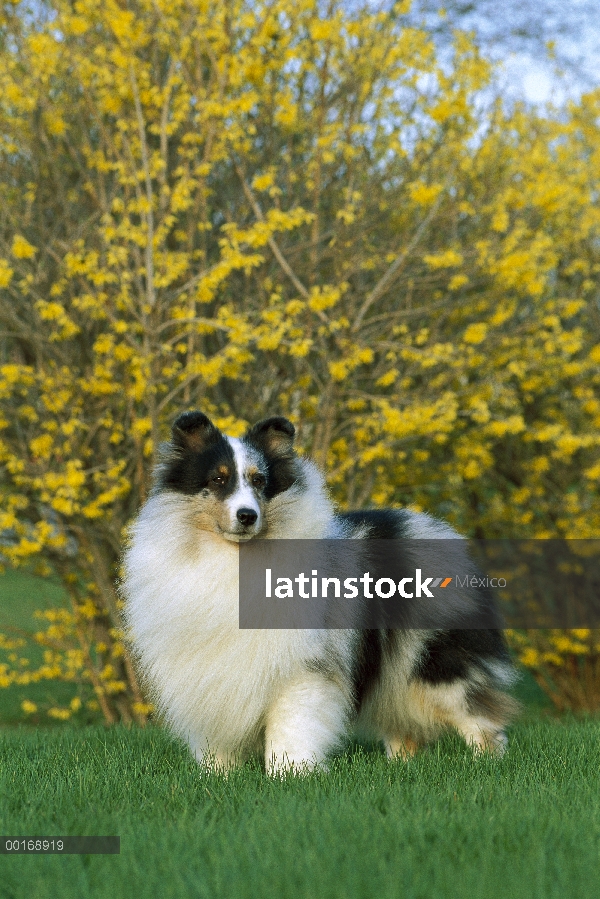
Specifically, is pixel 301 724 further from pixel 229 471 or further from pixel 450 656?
pixel 229 471

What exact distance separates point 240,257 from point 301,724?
12.1 feet

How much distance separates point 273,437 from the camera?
180 inches

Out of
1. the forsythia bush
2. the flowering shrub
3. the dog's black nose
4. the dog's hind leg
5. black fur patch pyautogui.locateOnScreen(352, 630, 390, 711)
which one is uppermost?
the forsythia bush

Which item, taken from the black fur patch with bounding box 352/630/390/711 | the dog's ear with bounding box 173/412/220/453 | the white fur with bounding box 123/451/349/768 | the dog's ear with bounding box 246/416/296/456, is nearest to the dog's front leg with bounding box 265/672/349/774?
the white fur with bounding box 123/451/349/768

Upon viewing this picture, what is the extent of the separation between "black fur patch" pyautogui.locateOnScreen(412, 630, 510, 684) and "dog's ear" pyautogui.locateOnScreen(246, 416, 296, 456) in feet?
4.13

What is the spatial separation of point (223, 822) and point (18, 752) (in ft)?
7.31

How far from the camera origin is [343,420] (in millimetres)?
8727

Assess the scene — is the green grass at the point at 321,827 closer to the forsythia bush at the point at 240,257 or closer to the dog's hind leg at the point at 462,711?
the dog's hind leg at the point at 462,711

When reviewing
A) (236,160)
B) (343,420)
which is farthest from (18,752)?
(236,160)

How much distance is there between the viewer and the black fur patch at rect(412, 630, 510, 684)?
15.9 ft

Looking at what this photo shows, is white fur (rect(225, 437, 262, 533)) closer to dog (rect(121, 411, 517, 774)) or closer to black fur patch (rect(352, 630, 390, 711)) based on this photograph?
dog (rect(121, 411, 517, 774))

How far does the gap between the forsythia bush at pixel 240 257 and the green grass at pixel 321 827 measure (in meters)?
3.33

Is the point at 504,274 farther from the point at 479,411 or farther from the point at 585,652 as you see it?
the point at 585,652

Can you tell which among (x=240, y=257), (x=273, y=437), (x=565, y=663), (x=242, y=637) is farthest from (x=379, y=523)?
(x=565, y=663)
